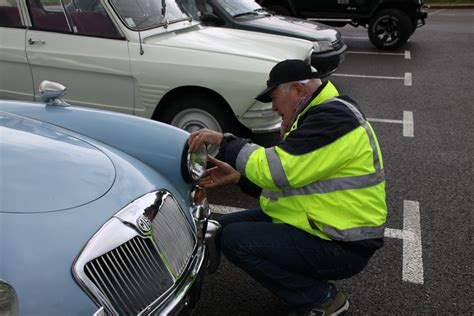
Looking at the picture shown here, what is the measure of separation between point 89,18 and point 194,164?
2.37 metres

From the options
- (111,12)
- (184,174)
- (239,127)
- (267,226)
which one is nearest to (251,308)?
Answer: (267,226)

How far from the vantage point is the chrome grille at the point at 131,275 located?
1.54 meters

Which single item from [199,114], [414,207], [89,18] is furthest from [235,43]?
[414,207]

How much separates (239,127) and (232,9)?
8.88 feet

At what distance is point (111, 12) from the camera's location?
4039 millimetres

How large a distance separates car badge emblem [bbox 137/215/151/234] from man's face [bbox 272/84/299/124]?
0.85 m

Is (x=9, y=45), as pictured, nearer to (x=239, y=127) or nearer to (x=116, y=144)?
(x=239, y=127)

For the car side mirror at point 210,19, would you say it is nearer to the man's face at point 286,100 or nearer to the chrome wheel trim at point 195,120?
the chrome wheel trim at point 195,120

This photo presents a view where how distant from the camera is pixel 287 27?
6160 mm

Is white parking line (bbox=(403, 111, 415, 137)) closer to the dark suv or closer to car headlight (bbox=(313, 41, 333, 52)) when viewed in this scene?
car headlight (bbox=(313, 41, 333, 52))

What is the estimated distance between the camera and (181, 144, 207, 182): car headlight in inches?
91.0

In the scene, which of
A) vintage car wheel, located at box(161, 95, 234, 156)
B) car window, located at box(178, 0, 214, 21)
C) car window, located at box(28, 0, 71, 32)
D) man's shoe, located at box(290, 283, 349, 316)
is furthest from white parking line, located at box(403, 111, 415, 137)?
car window, located at box(28, 0, 71, 32)

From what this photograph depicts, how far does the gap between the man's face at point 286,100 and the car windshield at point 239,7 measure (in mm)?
4173

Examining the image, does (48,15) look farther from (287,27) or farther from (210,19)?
(287,27)
